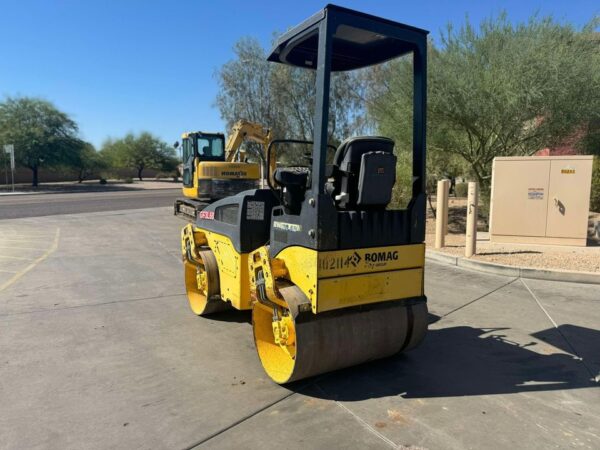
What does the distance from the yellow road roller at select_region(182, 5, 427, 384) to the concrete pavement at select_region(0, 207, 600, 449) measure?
38 centimetres

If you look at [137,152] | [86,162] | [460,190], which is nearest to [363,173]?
[460,190]

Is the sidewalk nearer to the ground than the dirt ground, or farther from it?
farther from it

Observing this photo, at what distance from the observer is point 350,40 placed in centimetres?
424

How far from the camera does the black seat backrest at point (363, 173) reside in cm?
361

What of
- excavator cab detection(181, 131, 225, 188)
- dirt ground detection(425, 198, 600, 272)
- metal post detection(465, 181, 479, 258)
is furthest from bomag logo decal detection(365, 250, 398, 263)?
excavator cab detection(181, 131, 225, 188)

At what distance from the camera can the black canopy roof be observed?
3.45 m

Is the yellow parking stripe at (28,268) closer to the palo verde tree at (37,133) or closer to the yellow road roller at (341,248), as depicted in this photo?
the yellow road roller at (341,248)

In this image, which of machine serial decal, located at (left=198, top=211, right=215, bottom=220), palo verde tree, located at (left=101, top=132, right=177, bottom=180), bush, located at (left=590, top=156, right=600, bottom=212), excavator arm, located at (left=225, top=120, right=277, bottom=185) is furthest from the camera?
palo verde tree, located at (left=101, top=132, right=177, bottom=180)

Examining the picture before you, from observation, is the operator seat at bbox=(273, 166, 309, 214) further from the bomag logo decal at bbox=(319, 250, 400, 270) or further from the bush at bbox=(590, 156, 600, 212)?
the bush at bbox=(590, 156, 600, 212)

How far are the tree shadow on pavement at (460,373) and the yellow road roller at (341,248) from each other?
0.19m

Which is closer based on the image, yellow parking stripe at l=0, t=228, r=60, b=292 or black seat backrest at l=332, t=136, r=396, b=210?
black seat backrest at l=332, t=136, r=396, b=210

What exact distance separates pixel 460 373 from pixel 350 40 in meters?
3.17

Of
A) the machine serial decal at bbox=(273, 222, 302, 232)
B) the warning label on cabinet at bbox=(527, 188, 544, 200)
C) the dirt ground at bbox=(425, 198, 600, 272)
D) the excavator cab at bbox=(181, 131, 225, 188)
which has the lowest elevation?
the dirt ground at bbox=(425, 198, 600, 272)

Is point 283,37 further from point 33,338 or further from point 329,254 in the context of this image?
point 33,338
